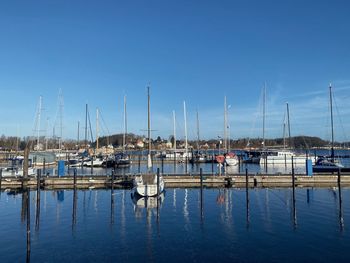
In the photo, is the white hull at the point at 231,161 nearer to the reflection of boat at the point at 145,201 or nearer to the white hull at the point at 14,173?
the white hull at the point at 14,173

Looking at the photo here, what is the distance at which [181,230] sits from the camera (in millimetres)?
27188

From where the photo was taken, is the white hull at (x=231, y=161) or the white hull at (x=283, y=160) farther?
the white hull at (x=283, y=160)

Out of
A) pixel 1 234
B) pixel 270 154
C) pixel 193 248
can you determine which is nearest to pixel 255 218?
pixel 193 248

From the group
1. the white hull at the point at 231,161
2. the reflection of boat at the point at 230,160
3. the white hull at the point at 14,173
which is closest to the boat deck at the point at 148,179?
the white hull at the point at 14,173

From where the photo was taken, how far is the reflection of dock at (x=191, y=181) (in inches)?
1899

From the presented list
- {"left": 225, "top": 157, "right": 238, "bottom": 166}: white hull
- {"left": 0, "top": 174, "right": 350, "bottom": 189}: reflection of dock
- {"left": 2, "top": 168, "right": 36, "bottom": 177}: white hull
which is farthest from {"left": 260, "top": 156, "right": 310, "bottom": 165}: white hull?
{"left": 2, "top": 168, "right": 36, "bottom": 177}: white hull

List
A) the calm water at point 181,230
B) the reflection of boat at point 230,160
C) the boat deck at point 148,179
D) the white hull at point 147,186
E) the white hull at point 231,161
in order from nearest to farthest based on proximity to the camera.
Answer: the calm water at point 181,230 → the white hull at point 147,186 → the boat deck at point 148,179 → the reflection of boat at point 230,160 → the white hull at point 231,161

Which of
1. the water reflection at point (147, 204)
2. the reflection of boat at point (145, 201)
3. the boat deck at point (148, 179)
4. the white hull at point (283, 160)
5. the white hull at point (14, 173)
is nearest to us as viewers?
the water reflection at point (147, 204)

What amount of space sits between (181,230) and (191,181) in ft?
73.4

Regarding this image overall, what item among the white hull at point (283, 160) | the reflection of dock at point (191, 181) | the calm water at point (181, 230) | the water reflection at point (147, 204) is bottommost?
the calm water at point (181, 230)

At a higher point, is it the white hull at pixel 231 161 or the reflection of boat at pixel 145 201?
the white hull at pixel 231 161

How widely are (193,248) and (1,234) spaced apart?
45.9 ft

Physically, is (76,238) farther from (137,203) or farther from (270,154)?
(270,154)

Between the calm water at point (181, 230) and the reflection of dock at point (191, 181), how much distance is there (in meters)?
6.38
